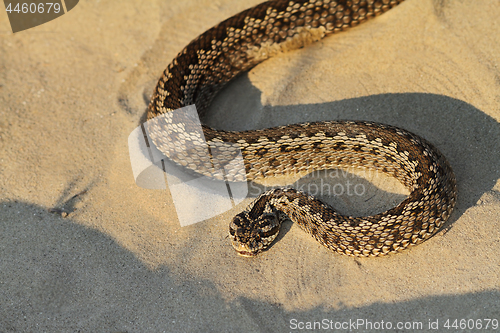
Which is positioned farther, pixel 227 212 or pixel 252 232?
pixel 227 212

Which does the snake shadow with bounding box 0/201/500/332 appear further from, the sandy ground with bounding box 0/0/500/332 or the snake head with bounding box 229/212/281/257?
the snake head with bounding box 229/212/281/257

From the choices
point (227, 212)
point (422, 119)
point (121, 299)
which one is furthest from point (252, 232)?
point (422, 119)

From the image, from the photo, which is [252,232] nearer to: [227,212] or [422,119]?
[227,212]

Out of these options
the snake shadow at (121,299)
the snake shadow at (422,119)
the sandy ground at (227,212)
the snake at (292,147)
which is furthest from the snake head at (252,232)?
the snake shadow at (422,119)

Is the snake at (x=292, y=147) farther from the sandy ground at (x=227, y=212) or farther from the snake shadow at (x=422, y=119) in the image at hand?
the snake shadow at (x=422, y=119)

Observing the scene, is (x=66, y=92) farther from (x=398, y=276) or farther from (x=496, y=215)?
(x=496, y=215)
